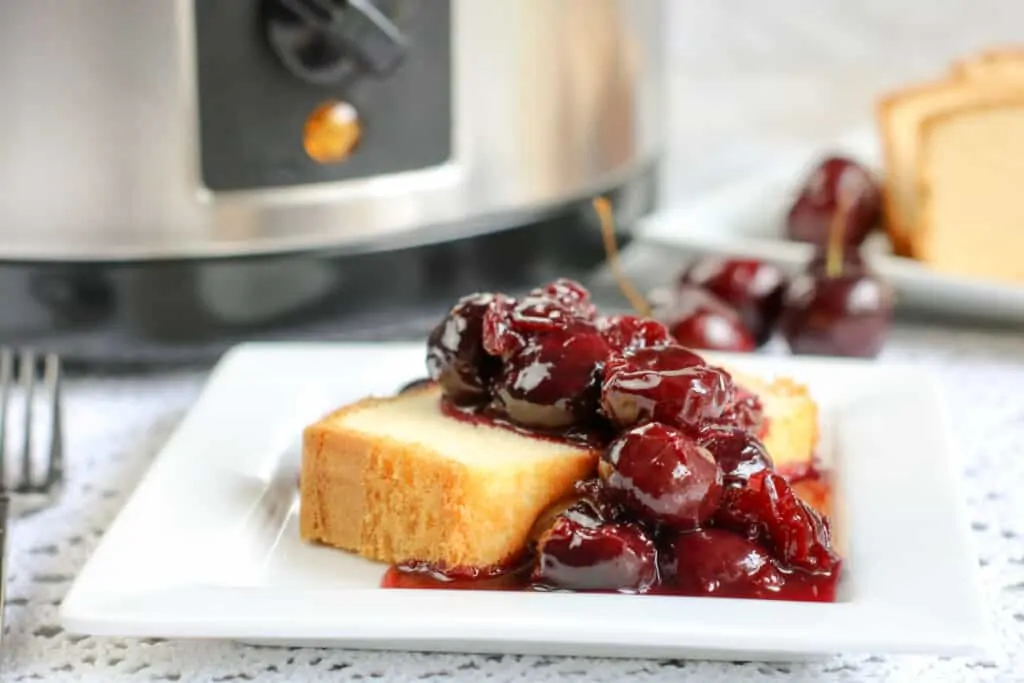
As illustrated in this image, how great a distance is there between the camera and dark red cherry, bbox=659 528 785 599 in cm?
69

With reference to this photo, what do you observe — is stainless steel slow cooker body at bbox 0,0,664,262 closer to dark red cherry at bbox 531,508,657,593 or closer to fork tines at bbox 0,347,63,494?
fork tines at bbox 0,347,63,494

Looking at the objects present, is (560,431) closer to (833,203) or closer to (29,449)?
(29,449)

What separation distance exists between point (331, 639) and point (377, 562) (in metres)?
0.13

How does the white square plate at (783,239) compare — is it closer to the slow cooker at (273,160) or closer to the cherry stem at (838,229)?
the cherry stem at (838,229)

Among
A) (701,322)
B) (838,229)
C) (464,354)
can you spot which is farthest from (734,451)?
(838,229)

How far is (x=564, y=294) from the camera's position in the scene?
2.67 feet

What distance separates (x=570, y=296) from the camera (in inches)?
32.1

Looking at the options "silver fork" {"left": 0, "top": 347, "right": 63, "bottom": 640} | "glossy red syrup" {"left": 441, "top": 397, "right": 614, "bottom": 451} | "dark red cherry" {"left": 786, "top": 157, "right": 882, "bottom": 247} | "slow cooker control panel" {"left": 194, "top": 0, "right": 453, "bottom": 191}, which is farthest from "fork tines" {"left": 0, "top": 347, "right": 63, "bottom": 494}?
"dark red cherry" {"left": 786, "top": 157, "right": 882, "bottom": 247}

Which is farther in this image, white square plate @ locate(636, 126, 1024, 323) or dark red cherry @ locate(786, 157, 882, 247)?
dark red cherry @ locate(786, 157, 882, 247)

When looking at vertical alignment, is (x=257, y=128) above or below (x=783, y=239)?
above

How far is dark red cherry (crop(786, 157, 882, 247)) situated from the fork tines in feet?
1.98

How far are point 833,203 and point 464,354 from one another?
1.91 feet

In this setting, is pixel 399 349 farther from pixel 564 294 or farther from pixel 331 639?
pixel 331 639

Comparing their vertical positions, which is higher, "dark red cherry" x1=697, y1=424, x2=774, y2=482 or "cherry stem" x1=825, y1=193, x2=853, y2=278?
"cherry stem" x1=825, y1=193, x2=853, y2=278
